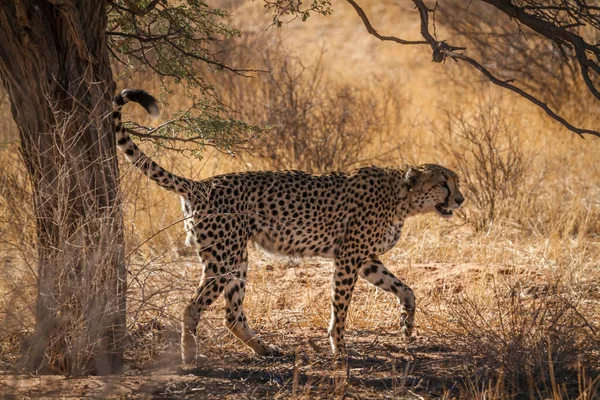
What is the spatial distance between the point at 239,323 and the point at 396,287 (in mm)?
1251

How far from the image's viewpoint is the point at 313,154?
10.1 metres

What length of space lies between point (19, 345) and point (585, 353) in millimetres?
3189

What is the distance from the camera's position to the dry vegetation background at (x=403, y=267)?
504 centimetres

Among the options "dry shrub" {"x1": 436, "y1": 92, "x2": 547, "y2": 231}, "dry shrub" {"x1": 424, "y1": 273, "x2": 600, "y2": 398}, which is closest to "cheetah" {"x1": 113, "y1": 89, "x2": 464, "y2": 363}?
"dry shrub" {"x1": 424, "y1": 273, "x2": 600, "y2": 398}

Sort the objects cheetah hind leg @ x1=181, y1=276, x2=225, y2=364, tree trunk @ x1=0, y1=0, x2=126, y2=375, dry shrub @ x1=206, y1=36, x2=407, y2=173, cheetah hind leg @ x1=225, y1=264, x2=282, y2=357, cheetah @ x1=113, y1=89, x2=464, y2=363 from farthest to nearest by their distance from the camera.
A: dry shrub @ x1=206, y1=36, x2=407, y2=173 → cheetah hind leg @ x1=225, y1=264, x2=282, y2=357 → cheetah @ x1=113, y1=89, x2=464, y2=363 → cheetah hind leg @ x1=181, y1=276, x2=225, y2=364 → tree trunk @ x1=0, y1=0, x2=126, y2=375

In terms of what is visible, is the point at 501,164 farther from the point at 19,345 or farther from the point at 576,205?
the point at 19,345

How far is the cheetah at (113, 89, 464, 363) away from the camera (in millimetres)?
5727

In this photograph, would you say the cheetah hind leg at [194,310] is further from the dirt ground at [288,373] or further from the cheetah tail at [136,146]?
the cheetah tail at [136,146]

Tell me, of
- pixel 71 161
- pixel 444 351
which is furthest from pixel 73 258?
pixel 444 351

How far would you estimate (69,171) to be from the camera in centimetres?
493

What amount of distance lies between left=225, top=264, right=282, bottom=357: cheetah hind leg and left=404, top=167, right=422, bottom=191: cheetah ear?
1.49 m

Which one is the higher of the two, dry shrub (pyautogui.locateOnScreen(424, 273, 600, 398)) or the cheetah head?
the cheetah head

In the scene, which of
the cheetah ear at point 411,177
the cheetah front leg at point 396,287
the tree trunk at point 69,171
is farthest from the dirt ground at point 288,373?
the cheetah ear at point 411,177

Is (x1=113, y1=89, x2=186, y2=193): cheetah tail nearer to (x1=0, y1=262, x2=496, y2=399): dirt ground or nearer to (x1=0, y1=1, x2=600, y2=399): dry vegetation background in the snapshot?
(x1=0, y1=1, x2=600, y2=399): dry vegetation background
